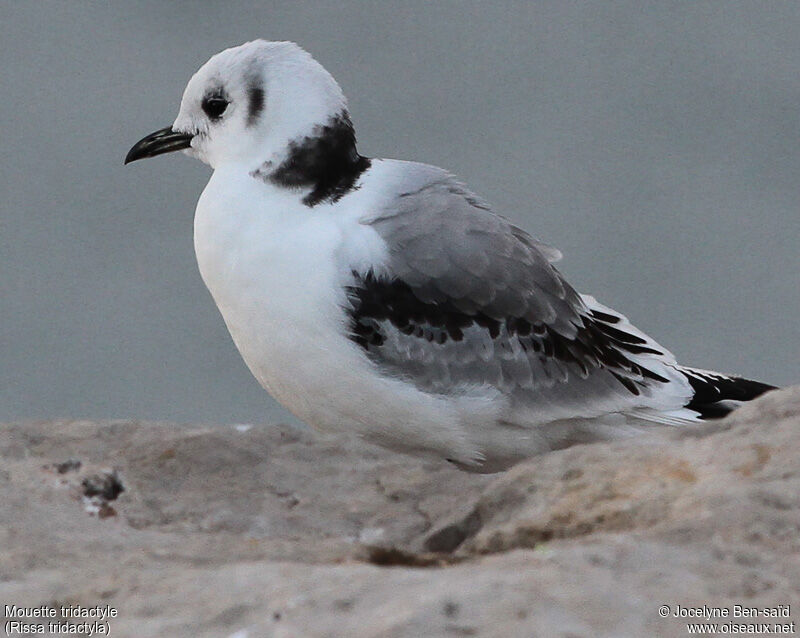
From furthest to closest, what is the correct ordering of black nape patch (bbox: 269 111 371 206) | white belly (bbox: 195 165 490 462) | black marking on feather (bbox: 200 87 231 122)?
black marking on feather (bbox: 200 87 231 122) → black nape patch (bbox: 269 111 371 206) → white belly (bbox: 195 165 490 462)

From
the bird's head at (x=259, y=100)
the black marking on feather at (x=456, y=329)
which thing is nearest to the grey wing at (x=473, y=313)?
the black marking on feather at (x=456, y=329)

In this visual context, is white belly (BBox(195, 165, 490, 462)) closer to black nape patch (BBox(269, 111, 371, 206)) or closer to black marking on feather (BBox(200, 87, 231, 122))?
black nape patch (BBox(269, 111, 371, 206))

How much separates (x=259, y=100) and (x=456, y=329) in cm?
122

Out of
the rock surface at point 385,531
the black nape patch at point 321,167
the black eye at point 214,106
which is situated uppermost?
the black eye at point 214,106

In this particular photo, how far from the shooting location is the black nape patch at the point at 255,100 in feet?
18.4

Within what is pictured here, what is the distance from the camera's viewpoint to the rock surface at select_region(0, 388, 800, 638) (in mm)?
2754

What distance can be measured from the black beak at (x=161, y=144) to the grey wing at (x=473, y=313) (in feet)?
3.26

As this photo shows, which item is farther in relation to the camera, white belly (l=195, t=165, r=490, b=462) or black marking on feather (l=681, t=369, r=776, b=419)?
black marking on feather (l=681, t=369, r=776, b=419)

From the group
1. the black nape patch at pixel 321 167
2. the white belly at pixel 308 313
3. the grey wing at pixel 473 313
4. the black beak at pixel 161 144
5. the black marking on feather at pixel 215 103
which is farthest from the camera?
the black beak at pixel 161 144

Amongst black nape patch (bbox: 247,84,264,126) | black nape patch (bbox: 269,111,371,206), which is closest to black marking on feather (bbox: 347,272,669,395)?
black nape patch (bbox: 269,111,371,206)

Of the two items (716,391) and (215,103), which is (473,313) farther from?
(215,103)

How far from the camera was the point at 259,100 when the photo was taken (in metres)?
5.60

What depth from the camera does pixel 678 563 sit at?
2.91m

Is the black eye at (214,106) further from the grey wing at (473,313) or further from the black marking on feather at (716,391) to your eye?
the black marking on feather at (716,391)
